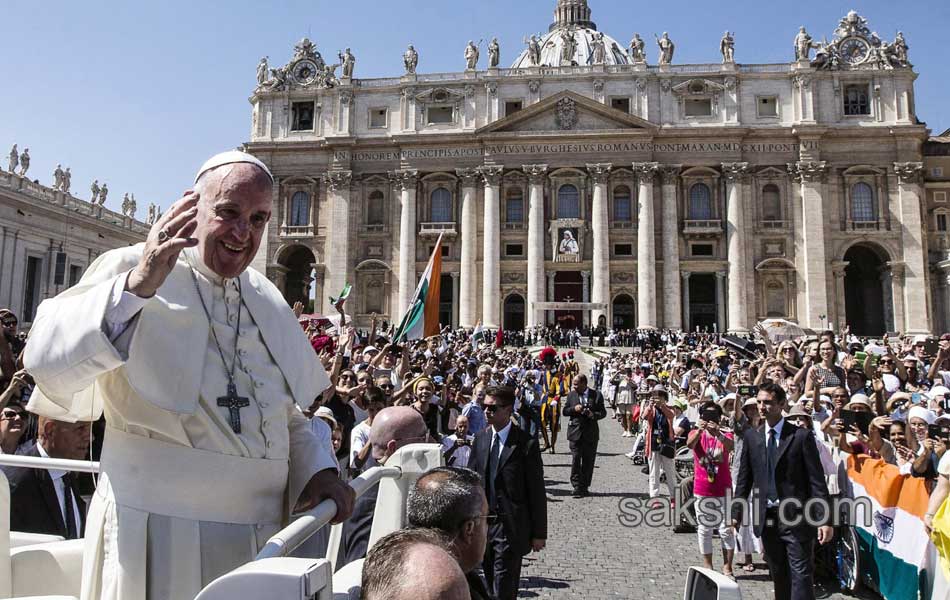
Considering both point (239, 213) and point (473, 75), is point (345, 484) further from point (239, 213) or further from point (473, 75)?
point (473, 75)

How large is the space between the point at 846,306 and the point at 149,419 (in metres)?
48.9

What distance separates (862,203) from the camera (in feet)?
130

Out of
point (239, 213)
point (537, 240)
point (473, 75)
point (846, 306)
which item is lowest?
point (239, 213)

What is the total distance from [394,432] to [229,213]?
2.11 m

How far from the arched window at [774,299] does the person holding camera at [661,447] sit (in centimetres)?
3341

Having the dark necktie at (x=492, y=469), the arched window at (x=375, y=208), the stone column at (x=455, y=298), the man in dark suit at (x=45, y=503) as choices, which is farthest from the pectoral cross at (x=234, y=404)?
the arched window at (x=375, y=208)

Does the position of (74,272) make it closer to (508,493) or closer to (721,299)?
(721,299)

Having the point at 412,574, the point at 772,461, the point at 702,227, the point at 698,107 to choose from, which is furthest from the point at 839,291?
the point at 412,574

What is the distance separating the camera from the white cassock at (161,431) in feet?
5.56

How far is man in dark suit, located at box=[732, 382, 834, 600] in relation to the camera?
17.3ft

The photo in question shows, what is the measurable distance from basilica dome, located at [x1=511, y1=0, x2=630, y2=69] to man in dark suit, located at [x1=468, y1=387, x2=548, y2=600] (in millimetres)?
52971

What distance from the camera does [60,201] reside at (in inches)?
1308

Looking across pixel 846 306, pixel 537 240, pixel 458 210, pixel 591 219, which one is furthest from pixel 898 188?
pixel 458 210
